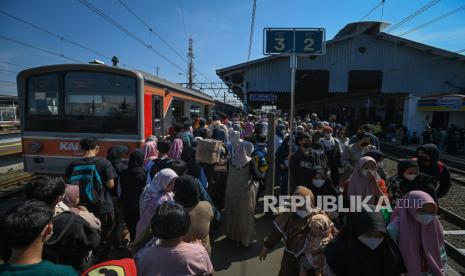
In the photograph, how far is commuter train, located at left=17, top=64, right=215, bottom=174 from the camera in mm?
5359

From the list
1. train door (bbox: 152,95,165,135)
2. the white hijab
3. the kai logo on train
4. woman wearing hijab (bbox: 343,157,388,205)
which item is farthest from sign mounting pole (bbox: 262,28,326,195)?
the kai logo on train

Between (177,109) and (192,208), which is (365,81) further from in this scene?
(192,208)

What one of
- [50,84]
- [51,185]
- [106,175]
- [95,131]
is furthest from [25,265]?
[50,84]

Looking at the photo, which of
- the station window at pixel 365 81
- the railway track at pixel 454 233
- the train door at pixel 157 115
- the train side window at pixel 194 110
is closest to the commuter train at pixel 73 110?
the train door at pixel 157 115

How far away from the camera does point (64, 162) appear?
212 inches

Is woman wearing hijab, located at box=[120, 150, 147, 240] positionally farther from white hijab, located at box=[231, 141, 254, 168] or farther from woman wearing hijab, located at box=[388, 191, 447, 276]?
woman wearing hijab, located at box=[388, 191, 447, 276]

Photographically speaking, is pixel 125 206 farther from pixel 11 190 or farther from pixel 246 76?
pixel 246 76

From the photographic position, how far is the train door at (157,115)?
619 cm

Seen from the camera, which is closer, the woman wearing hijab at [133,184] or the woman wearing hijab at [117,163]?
the woman wearing hijab at [133,184]

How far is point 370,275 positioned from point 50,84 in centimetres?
612

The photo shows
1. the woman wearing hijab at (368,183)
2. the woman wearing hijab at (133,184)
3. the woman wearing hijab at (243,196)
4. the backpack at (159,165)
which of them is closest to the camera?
the woman wearing hijab at (368,183)

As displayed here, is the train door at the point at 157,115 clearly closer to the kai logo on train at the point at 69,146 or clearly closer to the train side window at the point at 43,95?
the kai logo on train at the point at 69,146

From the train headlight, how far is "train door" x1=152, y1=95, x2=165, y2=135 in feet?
7.20

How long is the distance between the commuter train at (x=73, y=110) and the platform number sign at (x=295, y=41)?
277 cm
